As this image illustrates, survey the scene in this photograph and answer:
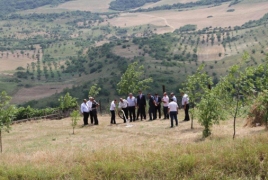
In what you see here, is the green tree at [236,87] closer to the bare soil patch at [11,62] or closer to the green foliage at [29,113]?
the green foliage at [29,113]

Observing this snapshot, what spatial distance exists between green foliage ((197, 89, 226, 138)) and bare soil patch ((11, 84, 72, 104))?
108 meters

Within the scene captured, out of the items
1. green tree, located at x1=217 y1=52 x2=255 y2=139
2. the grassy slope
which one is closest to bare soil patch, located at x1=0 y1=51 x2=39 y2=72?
green tree, located at x1=217 y1=52 x2=255 y2=139

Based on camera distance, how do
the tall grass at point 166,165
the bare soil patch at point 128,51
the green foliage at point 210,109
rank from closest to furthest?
the tall grass at point 166,165 < the green foliage at point 210,109 < the bare soil patch at point 128,51

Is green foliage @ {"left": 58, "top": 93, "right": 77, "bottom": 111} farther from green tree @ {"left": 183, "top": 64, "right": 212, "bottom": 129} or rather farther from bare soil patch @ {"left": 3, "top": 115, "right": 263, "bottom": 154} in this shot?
green tree @ {"left": 183, "top": 64, "right": 212, "bottom": 129}

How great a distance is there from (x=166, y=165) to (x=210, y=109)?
6.99m

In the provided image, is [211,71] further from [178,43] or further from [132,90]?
[132,90]

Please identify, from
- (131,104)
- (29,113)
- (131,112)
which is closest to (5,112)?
(131,104)

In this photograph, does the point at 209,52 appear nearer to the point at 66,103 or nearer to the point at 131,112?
the point at 66,103

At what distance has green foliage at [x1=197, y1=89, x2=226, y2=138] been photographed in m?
15.9

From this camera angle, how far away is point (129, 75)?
1300 inches

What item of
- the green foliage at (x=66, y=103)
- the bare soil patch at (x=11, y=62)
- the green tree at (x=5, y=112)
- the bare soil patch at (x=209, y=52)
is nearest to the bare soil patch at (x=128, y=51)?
the bare soil patch at (x=209, y=52)

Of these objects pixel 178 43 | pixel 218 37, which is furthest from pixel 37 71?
pixel 218 37

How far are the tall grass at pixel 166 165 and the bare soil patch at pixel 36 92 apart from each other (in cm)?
11222

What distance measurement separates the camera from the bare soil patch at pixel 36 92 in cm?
12222
